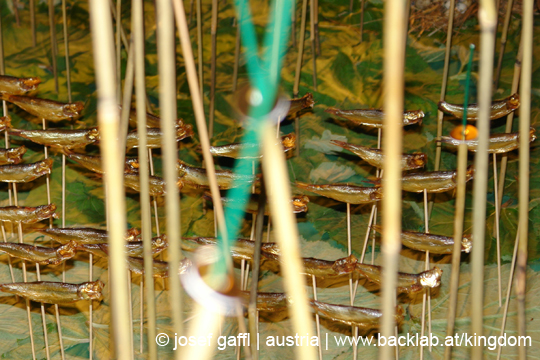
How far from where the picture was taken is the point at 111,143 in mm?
217

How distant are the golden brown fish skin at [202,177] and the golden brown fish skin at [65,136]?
118 mm

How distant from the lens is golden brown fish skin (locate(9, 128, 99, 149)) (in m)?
0.70

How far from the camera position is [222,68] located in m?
1.00

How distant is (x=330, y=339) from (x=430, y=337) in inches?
5.7

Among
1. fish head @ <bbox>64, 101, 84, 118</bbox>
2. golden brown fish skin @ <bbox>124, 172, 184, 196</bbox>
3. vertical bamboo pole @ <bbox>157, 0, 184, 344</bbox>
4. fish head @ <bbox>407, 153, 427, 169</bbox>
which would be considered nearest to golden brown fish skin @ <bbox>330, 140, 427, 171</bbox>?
fish head @ <bbox>407, 153, 427, 169</bbox>

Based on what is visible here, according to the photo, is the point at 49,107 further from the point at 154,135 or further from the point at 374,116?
the point at 374,116

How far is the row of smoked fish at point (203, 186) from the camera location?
25.3 inches

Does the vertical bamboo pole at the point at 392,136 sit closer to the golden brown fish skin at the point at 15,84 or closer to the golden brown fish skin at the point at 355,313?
the golden brown fish skin at the point at 355,313

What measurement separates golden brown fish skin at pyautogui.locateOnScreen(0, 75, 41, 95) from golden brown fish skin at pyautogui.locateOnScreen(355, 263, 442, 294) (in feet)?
1.59

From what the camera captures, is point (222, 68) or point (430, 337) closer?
point (430, 337)

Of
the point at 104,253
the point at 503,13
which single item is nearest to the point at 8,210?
the point at 104,253

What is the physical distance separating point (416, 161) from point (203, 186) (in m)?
0.27

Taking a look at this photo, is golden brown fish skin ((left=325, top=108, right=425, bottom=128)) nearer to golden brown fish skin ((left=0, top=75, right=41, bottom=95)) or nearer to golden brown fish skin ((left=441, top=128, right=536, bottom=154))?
golden brown fish skin ((left=441, top=128, right=536, bottom=154))

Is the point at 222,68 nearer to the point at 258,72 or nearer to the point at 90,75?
Result: the point at 258,72
